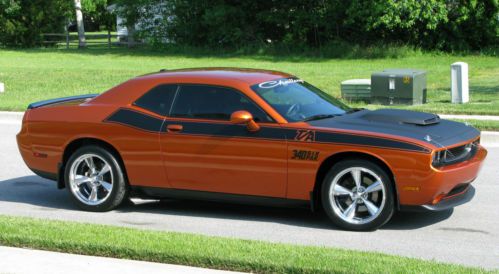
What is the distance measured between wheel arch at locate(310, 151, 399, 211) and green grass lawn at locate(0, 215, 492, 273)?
1155mm

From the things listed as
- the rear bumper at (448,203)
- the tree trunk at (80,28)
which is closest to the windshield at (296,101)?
the rear bumper at (448,203)

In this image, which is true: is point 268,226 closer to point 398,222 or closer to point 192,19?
point 398,222

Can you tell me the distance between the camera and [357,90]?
67.1 ft

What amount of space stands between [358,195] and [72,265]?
268 cm

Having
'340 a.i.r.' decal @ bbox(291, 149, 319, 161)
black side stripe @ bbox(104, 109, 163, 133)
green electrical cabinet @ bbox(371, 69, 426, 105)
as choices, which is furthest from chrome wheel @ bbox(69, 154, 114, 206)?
green electrical cabinet @ bbox(371, 69, 426, 105)

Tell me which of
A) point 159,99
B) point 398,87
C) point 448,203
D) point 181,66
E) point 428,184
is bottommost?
point 181,66

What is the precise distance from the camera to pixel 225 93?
8.66 metres

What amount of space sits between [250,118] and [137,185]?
1498mm

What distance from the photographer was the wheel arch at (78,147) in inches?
356

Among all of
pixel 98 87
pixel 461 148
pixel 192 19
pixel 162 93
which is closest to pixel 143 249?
pixel 162 93

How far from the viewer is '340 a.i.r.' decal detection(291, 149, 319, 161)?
807cm

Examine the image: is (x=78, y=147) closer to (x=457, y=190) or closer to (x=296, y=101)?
(x=296, y=101)

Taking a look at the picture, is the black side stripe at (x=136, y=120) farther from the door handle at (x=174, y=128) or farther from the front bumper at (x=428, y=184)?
the front bumper at (x=428, y=184)

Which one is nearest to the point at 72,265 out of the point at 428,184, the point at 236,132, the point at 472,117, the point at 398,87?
the point at 236,132
